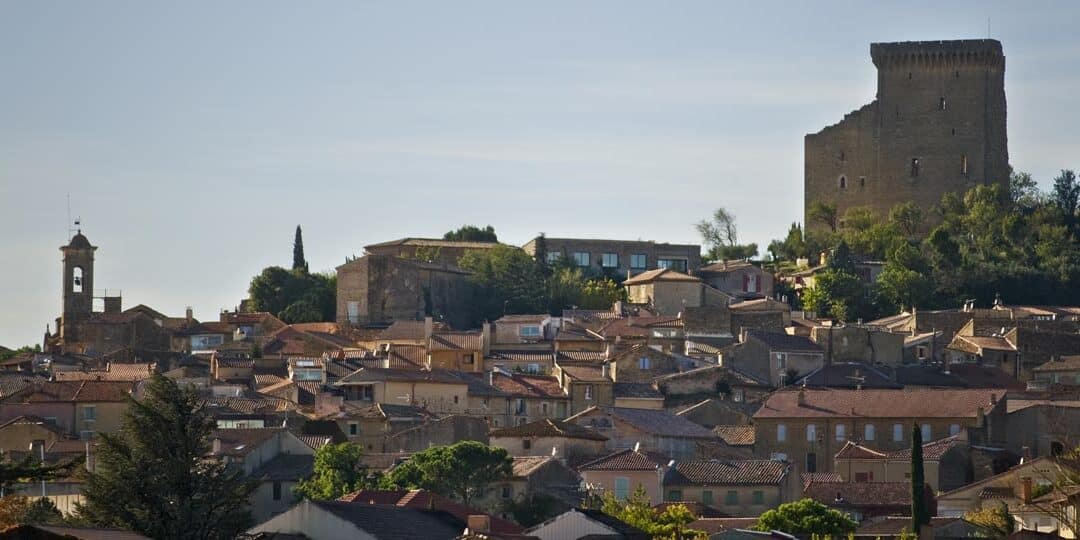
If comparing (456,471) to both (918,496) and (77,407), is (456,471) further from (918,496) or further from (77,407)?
(77,407)

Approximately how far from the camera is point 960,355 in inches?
3457

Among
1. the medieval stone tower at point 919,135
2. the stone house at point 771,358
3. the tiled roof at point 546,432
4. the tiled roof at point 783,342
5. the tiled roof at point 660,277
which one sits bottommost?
the tiled roof at point 546,432

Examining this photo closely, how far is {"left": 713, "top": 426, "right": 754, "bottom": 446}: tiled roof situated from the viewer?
72.4 meters

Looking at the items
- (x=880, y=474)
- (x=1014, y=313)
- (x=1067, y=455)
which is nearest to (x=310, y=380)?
(x=880, y=474)

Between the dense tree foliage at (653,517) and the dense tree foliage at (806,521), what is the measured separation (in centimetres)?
146

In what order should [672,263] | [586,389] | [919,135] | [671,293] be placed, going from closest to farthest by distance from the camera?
[586,389], [671,293], [672,263], [919,135]

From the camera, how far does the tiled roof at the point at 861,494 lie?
61812 millimetres

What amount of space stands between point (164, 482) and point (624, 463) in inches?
863

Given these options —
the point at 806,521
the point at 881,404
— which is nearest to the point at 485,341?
the point at 881,404

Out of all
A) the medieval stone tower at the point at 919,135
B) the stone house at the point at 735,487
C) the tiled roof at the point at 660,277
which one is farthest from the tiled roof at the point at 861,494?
the medieval stone tower at the point at 919,135

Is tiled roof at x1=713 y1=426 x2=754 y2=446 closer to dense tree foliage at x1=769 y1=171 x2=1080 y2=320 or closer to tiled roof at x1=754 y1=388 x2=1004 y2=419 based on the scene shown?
tiled roof at x1=754 y1=388 x2=1004 y2=419

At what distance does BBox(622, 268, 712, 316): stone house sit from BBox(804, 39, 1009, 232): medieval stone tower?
49.3 ft

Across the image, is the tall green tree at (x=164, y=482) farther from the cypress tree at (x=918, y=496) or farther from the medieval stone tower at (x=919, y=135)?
the medieval stone tower at (x=919, y=135)

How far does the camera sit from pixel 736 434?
242ft
